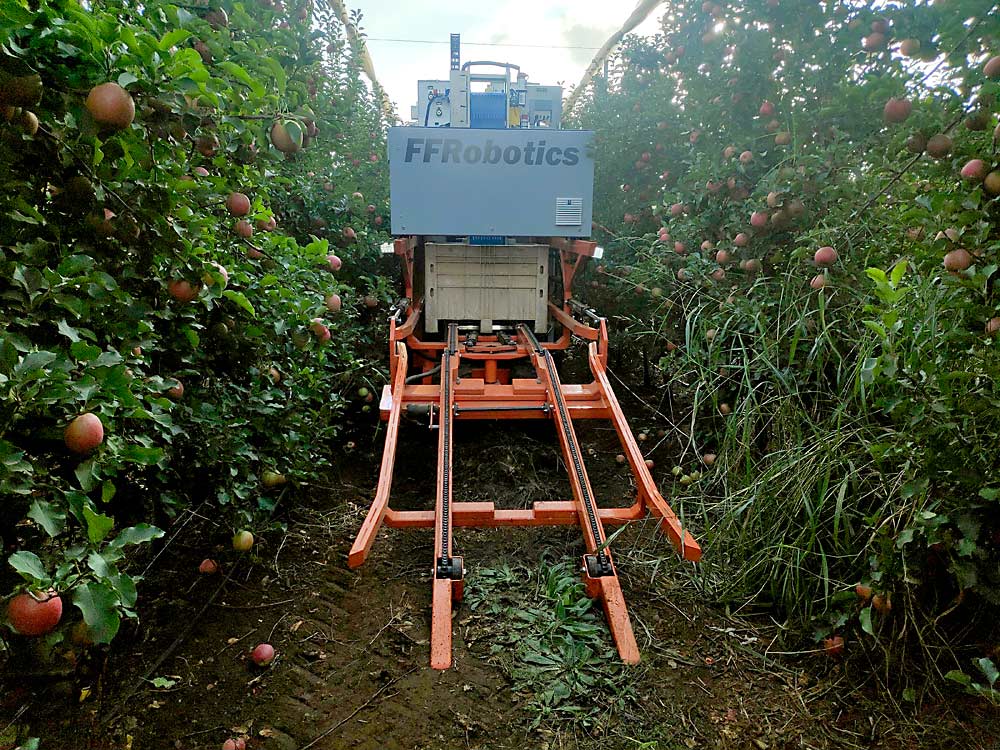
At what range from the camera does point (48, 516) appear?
1097 millimetres

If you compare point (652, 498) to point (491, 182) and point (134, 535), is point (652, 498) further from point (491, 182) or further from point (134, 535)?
point (491, 182)

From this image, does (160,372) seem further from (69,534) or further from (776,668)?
(776,668)

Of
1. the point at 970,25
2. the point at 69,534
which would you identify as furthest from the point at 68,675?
the point at 970,25

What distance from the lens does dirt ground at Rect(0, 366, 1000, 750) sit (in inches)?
70.4

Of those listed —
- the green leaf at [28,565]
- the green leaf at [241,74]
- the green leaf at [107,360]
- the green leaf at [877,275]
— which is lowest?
the green leaf at [28,565]

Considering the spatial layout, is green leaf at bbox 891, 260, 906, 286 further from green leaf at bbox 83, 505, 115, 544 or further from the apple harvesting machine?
green leaf at bbox 83, 505, 115, 544

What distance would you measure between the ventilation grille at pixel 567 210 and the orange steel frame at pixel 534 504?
0.28 meters

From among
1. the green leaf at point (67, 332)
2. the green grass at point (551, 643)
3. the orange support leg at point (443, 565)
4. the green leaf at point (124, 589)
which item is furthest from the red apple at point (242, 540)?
the green leaf at point (67, 332)

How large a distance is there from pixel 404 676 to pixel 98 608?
1180 mm

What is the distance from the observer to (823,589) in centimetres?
219

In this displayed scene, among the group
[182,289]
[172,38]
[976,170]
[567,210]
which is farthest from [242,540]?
[567,210]

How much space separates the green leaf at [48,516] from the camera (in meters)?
1.08

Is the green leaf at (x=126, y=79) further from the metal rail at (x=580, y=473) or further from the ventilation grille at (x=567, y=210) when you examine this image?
the ventilation grille at (x=567, y=210)

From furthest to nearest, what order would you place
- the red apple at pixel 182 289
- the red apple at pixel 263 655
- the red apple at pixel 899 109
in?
the red apple at pixel 263 655, the red apple at pixel 899 109, the red apple at pixel 182 289
